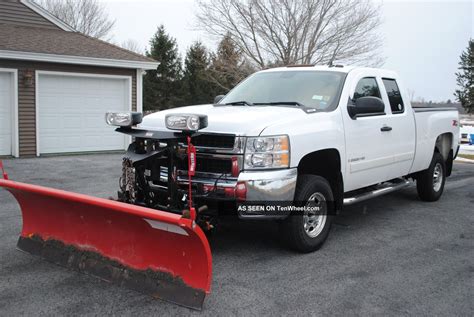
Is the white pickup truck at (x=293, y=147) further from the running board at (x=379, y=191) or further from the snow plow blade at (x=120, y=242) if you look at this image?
the snow plow blade at (x=120, y=242)

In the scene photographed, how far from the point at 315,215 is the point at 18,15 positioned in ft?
43.5

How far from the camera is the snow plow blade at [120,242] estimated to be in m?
3.71

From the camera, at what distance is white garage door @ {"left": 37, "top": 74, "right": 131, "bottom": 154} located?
13.2m

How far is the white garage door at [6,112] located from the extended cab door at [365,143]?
998 centimetres

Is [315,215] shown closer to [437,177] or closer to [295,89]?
[295,89]

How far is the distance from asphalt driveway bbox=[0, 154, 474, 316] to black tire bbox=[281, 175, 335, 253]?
13 centimetres

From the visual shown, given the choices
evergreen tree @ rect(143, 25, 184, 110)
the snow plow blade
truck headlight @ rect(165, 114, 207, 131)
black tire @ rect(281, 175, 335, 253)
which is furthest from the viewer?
evergreen tree @ rect(143, 25, 184, 110)

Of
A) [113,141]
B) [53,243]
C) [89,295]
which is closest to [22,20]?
[113,141]

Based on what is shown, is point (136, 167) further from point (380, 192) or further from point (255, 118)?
point (380, 192)

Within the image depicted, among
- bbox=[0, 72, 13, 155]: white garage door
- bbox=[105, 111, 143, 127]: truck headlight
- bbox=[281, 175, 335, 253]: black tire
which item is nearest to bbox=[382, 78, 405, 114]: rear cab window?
bbox=[281, 175, 335, 253]: black tire

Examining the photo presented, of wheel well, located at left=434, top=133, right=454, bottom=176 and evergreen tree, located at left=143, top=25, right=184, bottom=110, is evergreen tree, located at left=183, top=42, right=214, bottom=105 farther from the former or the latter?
wheel well, located at left=434, top=133, right=454, bottom=176

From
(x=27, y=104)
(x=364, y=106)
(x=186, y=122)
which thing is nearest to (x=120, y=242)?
(x=186, y=122)

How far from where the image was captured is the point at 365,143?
571cm

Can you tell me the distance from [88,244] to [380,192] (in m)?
3.70
